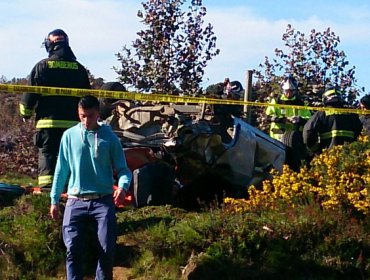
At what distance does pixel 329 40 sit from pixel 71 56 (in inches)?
294

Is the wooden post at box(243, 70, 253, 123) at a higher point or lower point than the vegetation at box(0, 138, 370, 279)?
higher

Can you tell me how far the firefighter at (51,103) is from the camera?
10344 mm

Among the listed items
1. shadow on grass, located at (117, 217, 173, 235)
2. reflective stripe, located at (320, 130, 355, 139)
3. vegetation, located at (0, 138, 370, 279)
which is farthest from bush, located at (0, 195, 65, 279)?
reflective stripe, located at (320, 130, 355, 139)

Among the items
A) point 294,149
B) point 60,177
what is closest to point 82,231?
point 60,177

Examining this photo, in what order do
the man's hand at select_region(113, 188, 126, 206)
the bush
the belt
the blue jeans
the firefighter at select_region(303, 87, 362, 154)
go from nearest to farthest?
the man's hand at select_region(113, 188, 126, 206) < the blue jeans < the belt < the bush < the firefighter at select_region(303, 87, 362, 154)

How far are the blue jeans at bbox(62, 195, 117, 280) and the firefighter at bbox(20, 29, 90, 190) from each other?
2.62 m

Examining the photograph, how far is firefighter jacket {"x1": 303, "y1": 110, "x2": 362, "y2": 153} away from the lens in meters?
12.5

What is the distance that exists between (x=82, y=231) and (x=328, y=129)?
5.63 m

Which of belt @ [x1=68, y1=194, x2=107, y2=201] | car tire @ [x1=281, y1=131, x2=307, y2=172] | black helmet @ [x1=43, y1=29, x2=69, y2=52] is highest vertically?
black helmet @ [x1=43, y1=29, x2=69, y2=52]

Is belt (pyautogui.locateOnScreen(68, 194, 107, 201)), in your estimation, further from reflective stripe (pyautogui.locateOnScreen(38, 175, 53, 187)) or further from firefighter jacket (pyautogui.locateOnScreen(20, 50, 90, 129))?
firefighter jacket (pyautogui.locateOnScreen(20, 50, 90, 129))

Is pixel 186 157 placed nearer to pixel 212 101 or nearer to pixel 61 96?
pixel 212 101

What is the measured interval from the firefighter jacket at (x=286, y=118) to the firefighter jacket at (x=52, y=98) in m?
4.12

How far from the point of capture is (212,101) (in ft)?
36.5

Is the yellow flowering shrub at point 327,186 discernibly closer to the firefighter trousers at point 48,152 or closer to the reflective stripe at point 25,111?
the firefighter trousers at point 48,152
